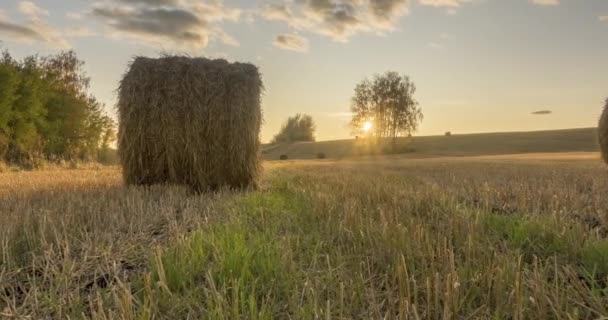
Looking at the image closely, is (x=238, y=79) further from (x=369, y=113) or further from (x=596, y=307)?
(x=369, y=113)

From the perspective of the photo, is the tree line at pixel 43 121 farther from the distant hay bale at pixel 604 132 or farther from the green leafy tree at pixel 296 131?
the green leafy tree at pixel 296 131

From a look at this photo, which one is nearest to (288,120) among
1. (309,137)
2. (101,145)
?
(309,137)

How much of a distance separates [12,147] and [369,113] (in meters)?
38.9

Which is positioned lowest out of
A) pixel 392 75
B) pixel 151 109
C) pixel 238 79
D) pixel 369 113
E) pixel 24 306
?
pixel 24 306

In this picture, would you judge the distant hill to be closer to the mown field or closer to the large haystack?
the large haystack

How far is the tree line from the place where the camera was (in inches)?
856

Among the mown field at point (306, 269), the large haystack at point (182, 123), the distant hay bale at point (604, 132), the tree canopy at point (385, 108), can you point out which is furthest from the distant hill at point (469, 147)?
the mown field at point (306, 269)

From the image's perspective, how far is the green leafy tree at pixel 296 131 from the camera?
79.1m

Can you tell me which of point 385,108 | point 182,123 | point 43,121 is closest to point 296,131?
point 385,108

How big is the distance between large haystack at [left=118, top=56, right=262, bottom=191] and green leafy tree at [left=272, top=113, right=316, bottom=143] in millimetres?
70003

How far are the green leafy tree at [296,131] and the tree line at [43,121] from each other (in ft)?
159

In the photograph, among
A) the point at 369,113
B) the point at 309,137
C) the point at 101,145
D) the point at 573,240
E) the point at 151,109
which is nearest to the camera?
the point at 573,240

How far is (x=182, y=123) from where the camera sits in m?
7.79

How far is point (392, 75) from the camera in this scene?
54.2 meters
